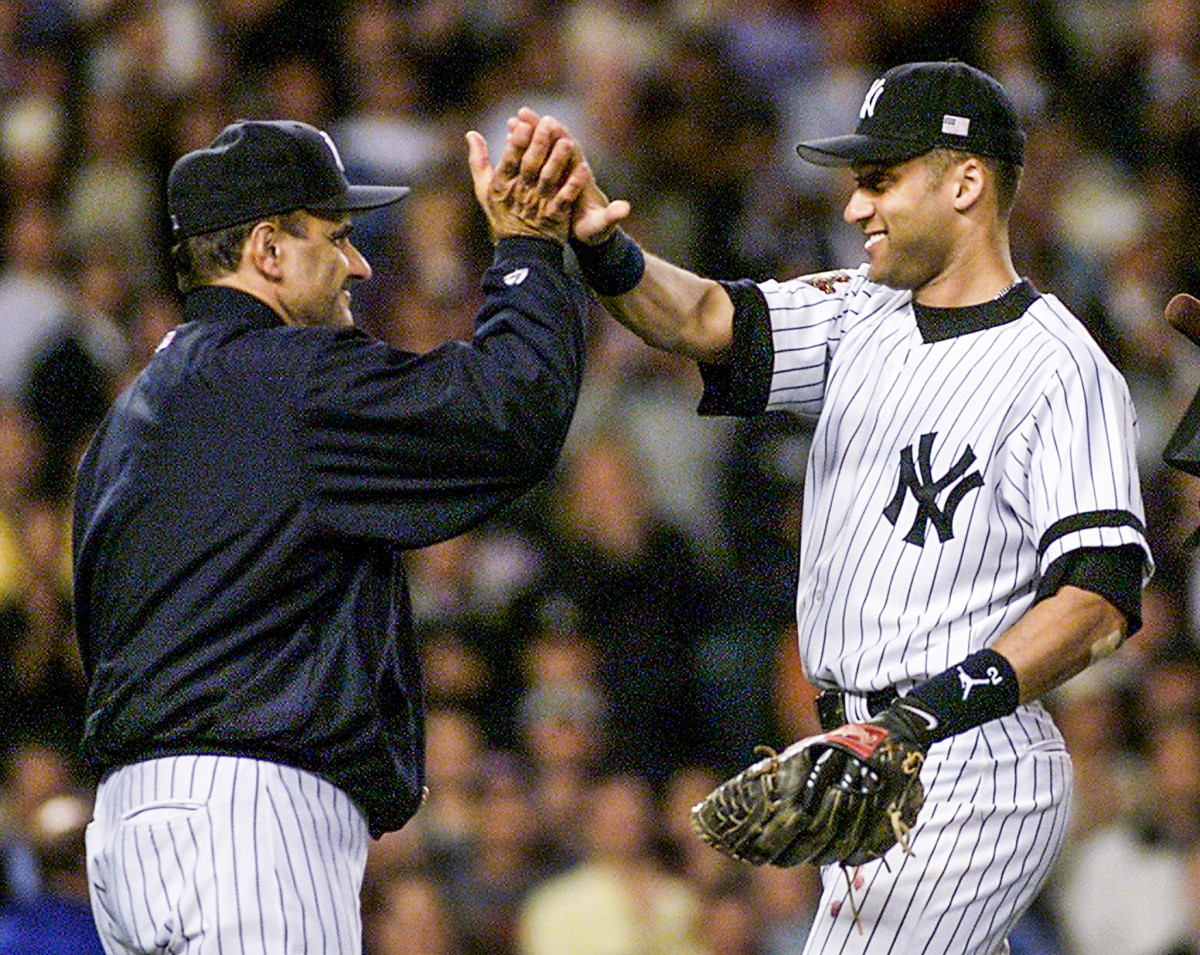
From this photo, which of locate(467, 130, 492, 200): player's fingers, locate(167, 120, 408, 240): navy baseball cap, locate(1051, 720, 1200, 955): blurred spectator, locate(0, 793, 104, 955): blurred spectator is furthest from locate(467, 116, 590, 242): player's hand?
locate(1051, 720, 1200, 955): blurred spectator

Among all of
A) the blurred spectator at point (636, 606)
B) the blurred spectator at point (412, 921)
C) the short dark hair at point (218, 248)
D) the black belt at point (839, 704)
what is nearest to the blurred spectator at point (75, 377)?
the blurred spectator at point (636, 606)

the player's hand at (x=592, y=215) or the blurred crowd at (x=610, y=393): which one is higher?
the player's hand at (x=592, y=215)

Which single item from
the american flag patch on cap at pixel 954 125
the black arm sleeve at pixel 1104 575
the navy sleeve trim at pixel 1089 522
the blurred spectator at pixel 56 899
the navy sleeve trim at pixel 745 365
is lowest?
the blurred spectator at pixel 56 899

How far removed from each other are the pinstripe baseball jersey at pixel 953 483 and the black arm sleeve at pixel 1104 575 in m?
0.02

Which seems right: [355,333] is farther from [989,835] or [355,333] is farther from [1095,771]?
[1095,771]

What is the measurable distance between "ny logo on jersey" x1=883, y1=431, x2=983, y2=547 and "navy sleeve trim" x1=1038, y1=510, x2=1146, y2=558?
0.54ft

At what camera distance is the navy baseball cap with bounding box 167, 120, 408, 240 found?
321cm

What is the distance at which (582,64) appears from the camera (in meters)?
7.50

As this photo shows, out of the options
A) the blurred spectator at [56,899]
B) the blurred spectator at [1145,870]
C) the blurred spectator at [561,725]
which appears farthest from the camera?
the blurred spectator at [561,725]

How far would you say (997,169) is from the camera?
3.43 m

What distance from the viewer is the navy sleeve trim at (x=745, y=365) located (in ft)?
11.6

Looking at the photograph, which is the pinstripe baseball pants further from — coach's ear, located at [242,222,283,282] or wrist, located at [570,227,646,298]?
coach's ear, located at [242,222,283,282]

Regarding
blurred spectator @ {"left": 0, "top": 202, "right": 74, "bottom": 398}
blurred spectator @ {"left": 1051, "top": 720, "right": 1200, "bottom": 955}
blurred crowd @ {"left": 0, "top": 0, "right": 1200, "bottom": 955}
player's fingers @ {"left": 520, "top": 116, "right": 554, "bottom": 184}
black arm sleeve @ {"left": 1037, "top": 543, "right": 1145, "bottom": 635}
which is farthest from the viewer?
blurred spectator @ {"left": 0, "top": 202, "right": 74, "bottom": 398}

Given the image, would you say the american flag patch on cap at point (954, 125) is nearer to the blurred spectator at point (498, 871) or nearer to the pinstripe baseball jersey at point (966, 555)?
the pinstripe baseball jersey at point (966, 555)
